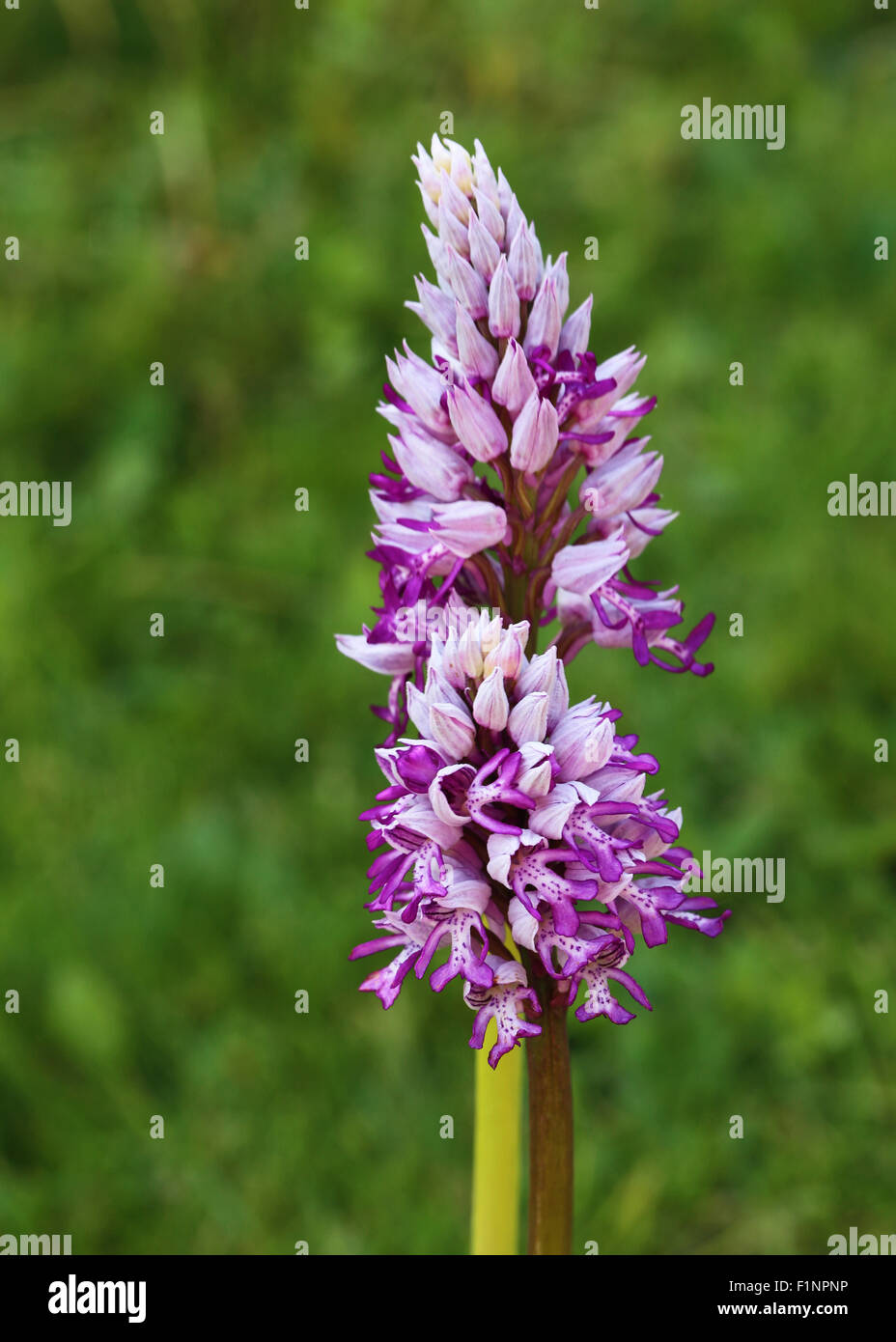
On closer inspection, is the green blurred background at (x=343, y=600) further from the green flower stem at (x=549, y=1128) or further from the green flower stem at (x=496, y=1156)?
the green flower stem at (x=549, y=1128)

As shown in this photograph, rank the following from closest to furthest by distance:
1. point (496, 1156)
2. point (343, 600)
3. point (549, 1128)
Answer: point (549, 1128)
point (496, 1156)
point (343, 600)

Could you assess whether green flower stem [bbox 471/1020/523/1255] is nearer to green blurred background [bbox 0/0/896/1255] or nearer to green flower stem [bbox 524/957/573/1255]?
green flower stem [bbox 524/957/573/1255]

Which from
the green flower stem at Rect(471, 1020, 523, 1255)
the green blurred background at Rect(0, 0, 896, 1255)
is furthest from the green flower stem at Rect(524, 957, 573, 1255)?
the green blurred background at Rect(0, 0, 896, 1255)

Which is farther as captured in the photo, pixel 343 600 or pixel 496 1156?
pixel 343 600

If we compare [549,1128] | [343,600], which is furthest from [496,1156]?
[343,600]

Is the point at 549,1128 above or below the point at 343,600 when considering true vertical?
below

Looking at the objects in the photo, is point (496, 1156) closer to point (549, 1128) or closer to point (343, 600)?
point (549, 1128)
